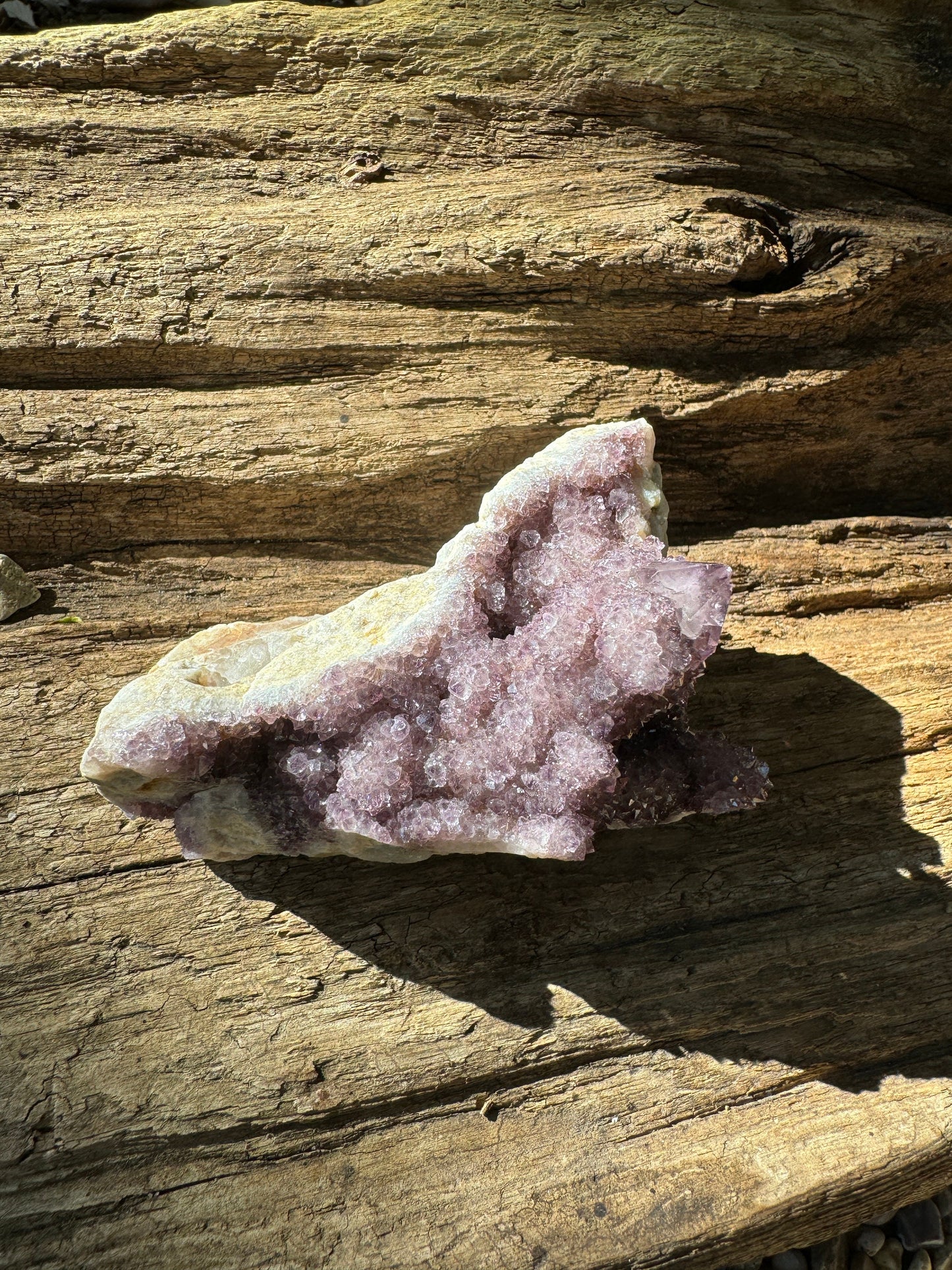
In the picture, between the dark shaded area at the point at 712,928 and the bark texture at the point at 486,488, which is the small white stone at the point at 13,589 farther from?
the dark shaded area at the point at 712,928

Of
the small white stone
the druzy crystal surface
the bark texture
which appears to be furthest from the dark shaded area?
the small white stone

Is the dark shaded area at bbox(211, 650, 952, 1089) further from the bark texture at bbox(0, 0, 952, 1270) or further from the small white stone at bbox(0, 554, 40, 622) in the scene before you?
the small white stone at bbox(0, 554, 40, 622)

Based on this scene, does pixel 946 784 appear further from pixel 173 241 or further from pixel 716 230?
pixel 173 241

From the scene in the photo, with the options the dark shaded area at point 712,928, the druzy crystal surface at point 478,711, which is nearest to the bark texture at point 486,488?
the dark shaded area at point 712,928

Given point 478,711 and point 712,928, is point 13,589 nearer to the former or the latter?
point 478,711

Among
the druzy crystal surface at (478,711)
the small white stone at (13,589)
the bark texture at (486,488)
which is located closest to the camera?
the druzy crystal surface at (478,711)

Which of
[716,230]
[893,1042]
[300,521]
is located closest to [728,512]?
[716,230]
